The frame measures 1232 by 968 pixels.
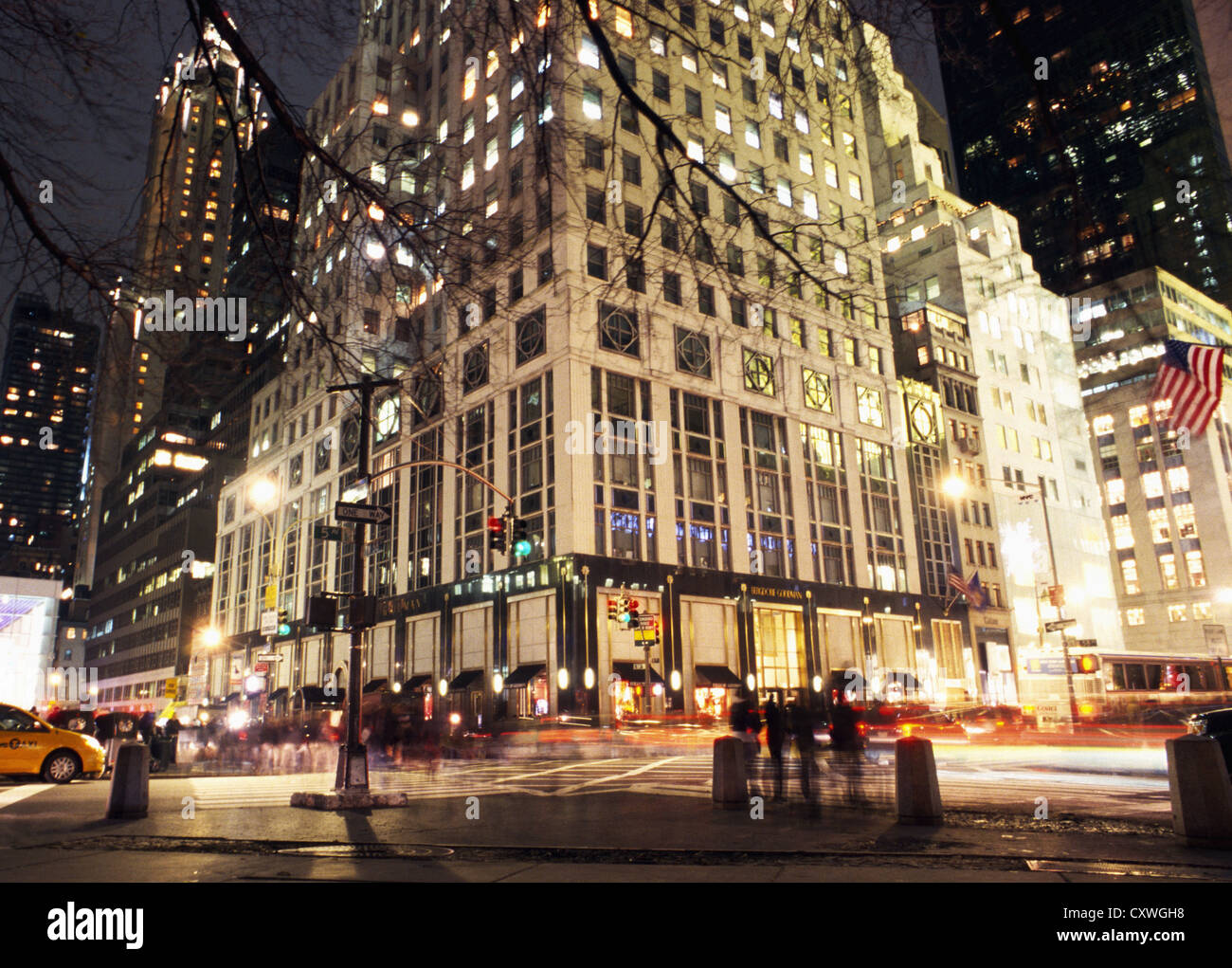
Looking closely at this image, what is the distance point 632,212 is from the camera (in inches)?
1970

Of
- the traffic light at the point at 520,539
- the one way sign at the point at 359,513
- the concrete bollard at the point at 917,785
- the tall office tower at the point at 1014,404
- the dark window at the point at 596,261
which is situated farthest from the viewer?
the tall office tower at the point at 1014,404

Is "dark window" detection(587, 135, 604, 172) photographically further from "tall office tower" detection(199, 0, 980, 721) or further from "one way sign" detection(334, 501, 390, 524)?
"one way sign" detection(334, 501, 390, 524)

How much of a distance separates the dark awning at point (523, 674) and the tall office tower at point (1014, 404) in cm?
4060

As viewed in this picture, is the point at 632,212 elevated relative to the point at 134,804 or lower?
elevated

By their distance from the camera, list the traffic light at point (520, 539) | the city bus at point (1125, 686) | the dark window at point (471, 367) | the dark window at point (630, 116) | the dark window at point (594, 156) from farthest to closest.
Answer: the dark window at point (594, 156)
the city bus at point (1125, 686)
the traffic light at point (520, 539)
the dark window at point (471, 367)
the dark window at point (630, 116)

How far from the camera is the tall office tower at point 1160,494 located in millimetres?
90938

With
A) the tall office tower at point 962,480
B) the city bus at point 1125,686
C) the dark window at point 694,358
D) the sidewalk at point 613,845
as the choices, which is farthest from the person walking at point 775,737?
the tall office tower at point 962,480

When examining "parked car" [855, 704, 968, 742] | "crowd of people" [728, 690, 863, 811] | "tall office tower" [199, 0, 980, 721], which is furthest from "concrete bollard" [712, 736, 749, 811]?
"tall office tower" [199, 0, 980, 721]

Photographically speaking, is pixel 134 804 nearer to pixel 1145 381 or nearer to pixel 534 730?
pixel 534 730

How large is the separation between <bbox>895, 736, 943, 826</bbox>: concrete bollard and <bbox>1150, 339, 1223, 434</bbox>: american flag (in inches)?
435

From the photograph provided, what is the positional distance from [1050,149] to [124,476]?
525 feet

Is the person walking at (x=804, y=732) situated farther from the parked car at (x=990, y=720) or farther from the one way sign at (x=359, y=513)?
the parked car at (x=990, y=720)
